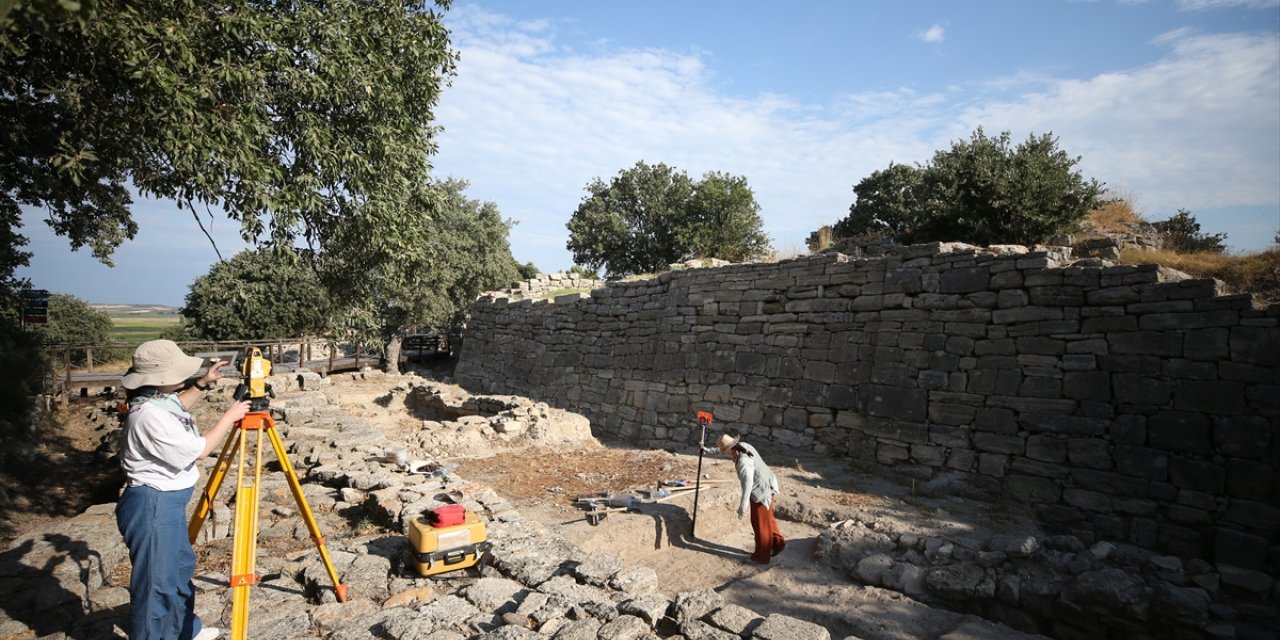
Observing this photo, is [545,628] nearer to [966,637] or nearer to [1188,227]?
[966,637]

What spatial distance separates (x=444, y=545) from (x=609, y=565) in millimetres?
1288

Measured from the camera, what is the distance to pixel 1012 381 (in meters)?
7.56

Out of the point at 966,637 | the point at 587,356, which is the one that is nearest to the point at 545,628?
the point at 966,637

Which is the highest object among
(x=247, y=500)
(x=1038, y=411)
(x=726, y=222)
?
(x=726, y=222)

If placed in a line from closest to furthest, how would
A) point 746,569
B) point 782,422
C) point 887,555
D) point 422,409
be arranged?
point 887,555, point 746,569, point 782,422, point 422,409

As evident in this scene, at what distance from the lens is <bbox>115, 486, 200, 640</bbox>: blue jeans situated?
318cm

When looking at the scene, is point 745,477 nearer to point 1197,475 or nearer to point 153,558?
point 1197,475

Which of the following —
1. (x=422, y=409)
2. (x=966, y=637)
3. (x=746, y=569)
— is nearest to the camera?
(x=966, y=637)

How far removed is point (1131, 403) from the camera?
6.61 metres

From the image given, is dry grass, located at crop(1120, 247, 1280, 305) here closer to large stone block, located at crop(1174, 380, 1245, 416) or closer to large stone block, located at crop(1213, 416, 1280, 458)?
large stone block, located at crop(1174, 380, 1245, 416)

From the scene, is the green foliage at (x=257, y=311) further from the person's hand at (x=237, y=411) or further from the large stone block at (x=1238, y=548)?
the large stone block at (x=1238, y=548)

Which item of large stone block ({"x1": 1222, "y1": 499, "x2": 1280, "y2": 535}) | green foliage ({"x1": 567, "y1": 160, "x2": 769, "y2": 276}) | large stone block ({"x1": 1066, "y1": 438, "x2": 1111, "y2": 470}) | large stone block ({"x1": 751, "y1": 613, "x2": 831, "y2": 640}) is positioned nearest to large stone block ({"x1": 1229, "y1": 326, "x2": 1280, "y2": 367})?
large stone block ({"x1": 1222, "y1": 499, "x2": 1280, "y2": 535})

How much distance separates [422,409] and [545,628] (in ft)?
44.7

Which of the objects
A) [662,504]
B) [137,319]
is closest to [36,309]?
[662,504]
